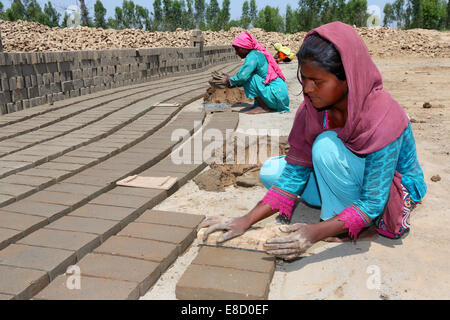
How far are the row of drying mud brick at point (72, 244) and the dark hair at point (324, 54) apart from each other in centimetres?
127

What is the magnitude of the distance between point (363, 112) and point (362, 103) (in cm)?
4

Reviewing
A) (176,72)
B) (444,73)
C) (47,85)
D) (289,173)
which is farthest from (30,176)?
(444,73)

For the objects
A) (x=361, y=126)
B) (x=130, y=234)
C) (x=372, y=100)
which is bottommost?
(x=130, y=234)

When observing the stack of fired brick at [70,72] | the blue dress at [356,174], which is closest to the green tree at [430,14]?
the stack of fired brick at [70,72]

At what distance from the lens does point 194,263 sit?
1.98 meters

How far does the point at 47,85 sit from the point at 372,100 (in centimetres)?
571

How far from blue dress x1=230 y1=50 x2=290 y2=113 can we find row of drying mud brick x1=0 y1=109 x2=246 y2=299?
2821mm

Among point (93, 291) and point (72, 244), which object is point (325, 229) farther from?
point (72, 244)

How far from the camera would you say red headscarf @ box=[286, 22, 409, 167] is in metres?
1.62

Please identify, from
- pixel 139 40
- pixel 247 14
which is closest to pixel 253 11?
pixel 247 14

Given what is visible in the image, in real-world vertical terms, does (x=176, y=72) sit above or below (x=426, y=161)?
above

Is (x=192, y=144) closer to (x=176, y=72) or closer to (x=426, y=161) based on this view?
(x=426, y=161)

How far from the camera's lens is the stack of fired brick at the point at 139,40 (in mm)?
13348

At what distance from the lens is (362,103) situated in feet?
5.70
